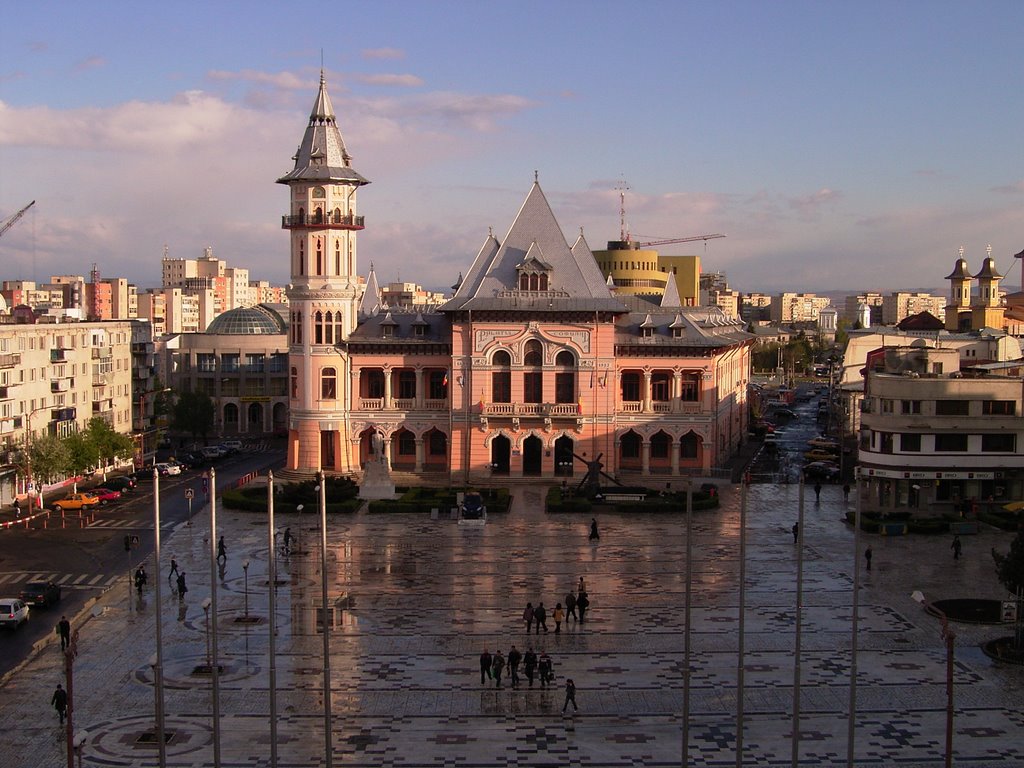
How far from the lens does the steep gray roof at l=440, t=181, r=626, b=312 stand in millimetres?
83062

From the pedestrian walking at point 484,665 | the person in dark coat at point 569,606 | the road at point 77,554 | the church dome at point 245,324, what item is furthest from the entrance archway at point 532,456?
the church dome at point 245,324

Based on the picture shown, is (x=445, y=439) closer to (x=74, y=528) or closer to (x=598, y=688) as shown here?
(x=74, y=528)

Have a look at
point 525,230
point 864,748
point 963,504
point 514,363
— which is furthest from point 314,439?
point 864,748

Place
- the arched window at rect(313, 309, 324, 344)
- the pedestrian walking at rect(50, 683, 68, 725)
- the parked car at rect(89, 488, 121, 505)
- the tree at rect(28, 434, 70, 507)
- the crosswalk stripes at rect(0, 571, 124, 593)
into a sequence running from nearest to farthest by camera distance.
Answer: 1. the pedestrian walking at rect(50, 683, 68, 725)
2. the crosswalk stripes at rect(0, 571, 124, 593)
3. the tree at rect(28, 434, 70, 507)
4. the parked car at rect(89, 488, 121, 505)
5. the arched window at rect(313, 309, 324, 344)

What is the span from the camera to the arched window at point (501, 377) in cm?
8386

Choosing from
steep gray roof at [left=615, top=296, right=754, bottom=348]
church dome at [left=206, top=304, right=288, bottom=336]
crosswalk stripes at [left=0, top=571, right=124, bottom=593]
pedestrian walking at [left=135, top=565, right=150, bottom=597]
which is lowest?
crosswalk stripes at [left=0, top=571, right=124, bottom=593]

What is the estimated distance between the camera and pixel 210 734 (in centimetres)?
3469

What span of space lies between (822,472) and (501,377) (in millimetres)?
22790

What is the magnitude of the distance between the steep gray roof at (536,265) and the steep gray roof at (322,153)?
33.6 feet

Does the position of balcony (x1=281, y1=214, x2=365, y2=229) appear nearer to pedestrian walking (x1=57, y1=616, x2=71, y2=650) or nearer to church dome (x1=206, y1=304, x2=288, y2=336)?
church dome (x1=206, y1=304, x2=288, y2=336)

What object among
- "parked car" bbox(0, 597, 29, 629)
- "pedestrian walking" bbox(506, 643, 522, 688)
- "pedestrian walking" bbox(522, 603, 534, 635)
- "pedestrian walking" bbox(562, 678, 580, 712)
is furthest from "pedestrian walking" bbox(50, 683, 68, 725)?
"pedestrian walking" bbox(522, 603, 534, 635)

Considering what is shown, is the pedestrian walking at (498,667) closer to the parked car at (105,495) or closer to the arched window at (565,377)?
the parked car at (105,495)

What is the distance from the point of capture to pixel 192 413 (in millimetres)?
109000

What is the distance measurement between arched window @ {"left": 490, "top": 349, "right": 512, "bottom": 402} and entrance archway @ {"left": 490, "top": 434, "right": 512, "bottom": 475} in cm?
269
